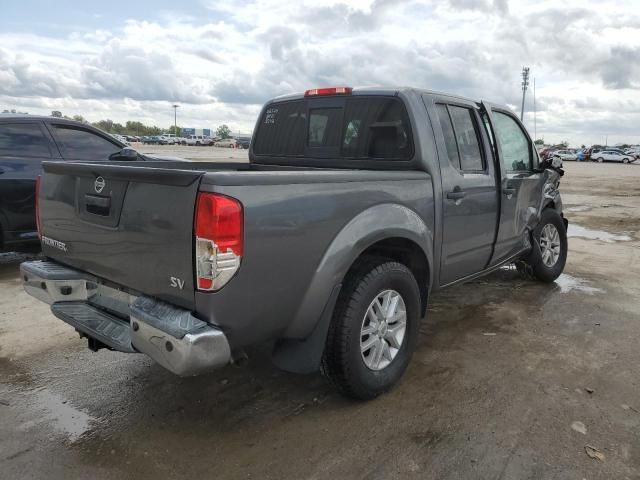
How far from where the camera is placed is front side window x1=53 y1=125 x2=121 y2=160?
632 centimetres

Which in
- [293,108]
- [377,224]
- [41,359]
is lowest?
[41,359]

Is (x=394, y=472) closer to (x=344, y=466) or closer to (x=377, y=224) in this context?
(x=344, y=466)

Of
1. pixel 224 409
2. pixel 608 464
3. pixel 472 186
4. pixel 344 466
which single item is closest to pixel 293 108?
pixel 472 186

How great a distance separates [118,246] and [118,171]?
0.39m

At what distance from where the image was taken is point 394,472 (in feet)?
8.34

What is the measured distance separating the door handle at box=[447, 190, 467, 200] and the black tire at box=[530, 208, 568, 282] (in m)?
1.86

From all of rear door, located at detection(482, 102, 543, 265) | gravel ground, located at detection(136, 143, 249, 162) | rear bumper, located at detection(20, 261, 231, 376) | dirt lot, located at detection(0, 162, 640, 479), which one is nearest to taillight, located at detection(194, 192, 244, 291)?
rear bumper, located at detection(20, 261, 231, 376)

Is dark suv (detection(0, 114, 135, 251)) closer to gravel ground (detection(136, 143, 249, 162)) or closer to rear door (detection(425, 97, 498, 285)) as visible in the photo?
rear door (detection(425, 97, 498, 285))

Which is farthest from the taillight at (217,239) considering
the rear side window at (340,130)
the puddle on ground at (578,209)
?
the puddle on ground at (578,209)

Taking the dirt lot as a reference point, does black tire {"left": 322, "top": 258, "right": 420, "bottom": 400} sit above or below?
above

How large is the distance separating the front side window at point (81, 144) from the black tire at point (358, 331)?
4697 mm

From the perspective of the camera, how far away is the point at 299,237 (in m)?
2.61

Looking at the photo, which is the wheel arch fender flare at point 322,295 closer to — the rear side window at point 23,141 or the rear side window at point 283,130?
the rear side window at point 283,130

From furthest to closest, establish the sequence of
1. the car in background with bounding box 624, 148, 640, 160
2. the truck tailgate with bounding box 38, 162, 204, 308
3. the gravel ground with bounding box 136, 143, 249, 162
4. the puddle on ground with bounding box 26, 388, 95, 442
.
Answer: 1. the car in background with bounding box 624, 148, 640, 160
2. the gravel ground with bounding box 136, 143, 249, 162
3. the puddle on ground with bounding box 26, 388, 95, 442
4. the truck tailgate with bounding box 38, 162, 204, 308
